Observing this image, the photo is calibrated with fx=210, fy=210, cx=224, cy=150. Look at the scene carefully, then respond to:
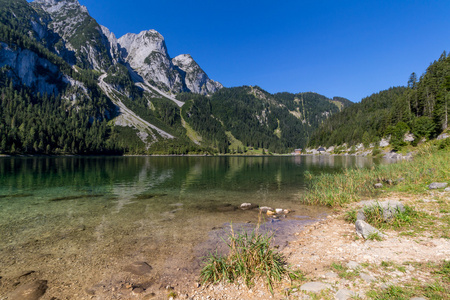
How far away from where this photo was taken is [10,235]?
643 inches

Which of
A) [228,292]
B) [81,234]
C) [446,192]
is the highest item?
[446,192]

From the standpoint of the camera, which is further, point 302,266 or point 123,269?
point 123,269

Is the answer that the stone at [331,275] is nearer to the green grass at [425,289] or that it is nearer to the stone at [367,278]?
the stone at [367,278]

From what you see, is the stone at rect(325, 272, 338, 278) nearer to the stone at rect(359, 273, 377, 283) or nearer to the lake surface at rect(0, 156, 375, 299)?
the stone at rect(359, 273, 377, 283)

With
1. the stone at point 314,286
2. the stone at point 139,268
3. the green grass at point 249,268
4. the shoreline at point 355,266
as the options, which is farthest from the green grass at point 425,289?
the stone at point 139,268

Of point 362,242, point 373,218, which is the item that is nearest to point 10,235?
point 362,242

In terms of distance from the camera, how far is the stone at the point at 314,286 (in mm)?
7693

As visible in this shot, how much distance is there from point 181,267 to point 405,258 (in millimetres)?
10758

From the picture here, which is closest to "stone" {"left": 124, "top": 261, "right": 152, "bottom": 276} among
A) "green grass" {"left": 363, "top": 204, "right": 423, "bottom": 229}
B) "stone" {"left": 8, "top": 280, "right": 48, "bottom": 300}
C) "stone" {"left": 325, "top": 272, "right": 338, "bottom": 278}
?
"stone" {"left": 8, "top": 280, "right": 48, "bottom": 300}

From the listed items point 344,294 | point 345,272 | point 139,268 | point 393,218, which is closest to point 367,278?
point 345,272

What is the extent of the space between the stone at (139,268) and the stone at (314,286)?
793 cm

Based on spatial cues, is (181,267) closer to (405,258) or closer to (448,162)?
(405,258)

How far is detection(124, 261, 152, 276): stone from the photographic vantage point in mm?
11188

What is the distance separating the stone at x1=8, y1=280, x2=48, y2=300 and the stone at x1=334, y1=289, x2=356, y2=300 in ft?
40.3
